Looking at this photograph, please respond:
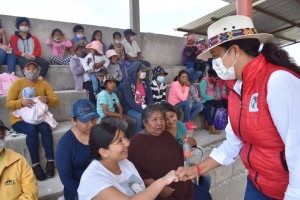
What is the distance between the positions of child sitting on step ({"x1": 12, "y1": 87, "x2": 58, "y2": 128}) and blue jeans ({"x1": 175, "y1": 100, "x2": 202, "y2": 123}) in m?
2.47

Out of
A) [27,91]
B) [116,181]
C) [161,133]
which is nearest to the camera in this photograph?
[116,181]

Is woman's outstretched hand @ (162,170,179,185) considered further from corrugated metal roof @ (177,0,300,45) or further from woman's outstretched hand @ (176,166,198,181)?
corrugated metal roof @ (177,0,300,45)

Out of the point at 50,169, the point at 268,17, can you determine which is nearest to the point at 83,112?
the point at 50,169

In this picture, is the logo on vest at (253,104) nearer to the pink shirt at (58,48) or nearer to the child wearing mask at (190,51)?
the pink shirt at (58,48)

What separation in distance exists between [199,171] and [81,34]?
15.9ft

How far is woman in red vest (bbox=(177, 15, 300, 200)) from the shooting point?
1103mm

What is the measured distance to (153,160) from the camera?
2.44 metres

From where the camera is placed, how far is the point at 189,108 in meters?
4.77

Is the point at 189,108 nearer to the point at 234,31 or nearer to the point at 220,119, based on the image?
the point at 220,119

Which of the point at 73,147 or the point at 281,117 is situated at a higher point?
the point at 281,117

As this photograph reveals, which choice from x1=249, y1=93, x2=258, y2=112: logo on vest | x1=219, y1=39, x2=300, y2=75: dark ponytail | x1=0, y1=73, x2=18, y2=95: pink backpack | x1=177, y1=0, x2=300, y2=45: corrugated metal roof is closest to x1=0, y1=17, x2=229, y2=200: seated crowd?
x1=0, y1=73, x2=18, y2=95: pink backpack

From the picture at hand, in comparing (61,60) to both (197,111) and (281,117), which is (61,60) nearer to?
(197,111)

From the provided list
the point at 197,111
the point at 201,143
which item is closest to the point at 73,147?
the point at 201,143

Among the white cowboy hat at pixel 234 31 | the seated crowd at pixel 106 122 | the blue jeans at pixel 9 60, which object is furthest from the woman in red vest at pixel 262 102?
the blue jeans at pixel 9 60
